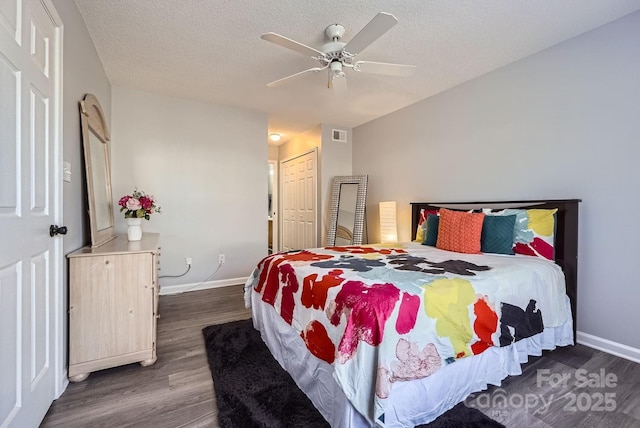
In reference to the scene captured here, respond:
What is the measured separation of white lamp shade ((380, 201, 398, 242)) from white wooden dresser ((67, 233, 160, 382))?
2.89 m

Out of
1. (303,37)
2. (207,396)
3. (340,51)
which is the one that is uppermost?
(303,37)

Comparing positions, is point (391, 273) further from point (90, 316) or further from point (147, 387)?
point (90, 316)

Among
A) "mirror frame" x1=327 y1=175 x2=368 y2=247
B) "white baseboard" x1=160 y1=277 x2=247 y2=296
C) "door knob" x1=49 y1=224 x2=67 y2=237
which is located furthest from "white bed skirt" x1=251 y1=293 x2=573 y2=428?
"mirror frame" x1=327 y1=175 x2=368 y2=247

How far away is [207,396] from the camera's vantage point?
166 centimetres

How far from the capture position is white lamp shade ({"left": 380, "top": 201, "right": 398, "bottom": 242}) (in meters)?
3.94

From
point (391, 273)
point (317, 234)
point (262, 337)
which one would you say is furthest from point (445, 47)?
point (317, 234)

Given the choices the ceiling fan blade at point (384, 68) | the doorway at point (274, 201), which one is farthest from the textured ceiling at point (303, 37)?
the doorway at point (274, 201)

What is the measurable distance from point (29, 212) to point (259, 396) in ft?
4.79

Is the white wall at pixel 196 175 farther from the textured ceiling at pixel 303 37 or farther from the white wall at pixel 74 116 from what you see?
the white wall at pixel 74 116

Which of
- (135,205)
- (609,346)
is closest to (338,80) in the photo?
(135,205)

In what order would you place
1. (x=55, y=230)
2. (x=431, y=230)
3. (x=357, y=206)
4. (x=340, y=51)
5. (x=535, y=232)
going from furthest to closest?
(x=357, y=206), (x=431, y=230), (x=535, y=232), (x=340, y=51), (x=55, y=230)

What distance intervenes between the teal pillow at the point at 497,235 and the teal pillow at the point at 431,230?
0.46m

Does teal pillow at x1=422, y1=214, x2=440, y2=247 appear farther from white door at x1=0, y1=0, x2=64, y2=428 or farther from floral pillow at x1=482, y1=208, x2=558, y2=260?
white door at x1=0, y1=0, x2=64, y2=428

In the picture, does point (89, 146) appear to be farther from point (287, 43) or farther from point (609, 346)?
point (609, 346)
